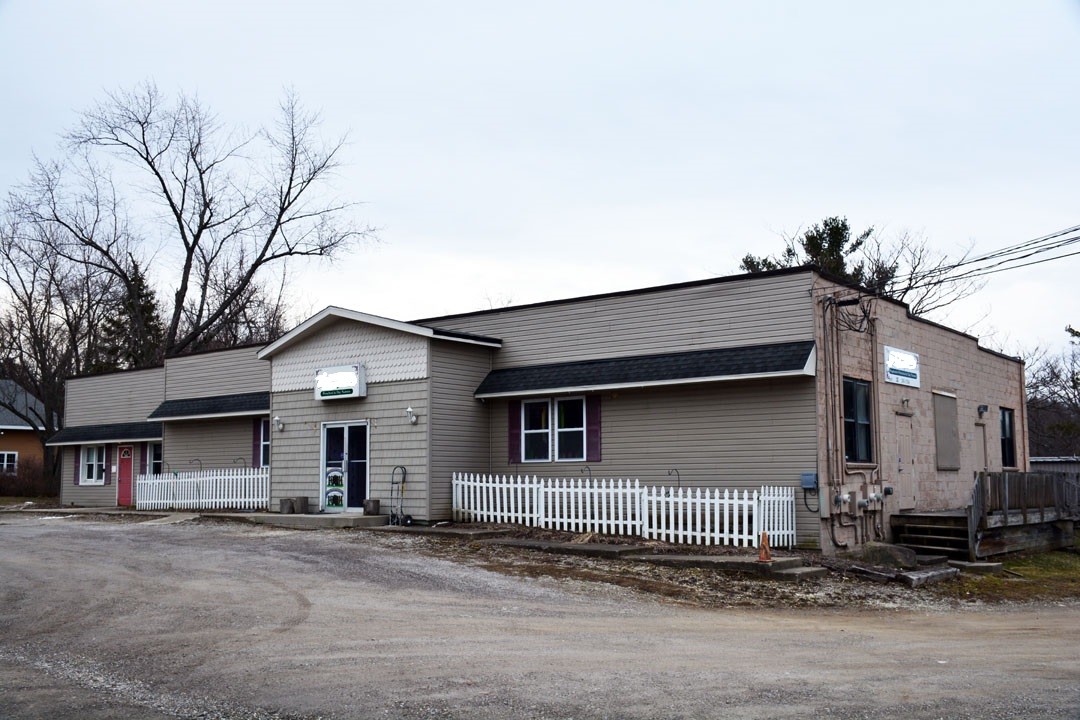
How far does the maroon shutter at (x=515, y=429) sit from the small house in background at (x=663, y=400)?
0.04 metres

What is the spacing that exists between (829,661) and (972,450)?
1592cm

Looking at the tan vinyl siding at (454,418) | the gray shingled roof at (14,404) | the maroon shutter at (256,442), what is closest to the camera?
the tan vinyl siding at (454,418)

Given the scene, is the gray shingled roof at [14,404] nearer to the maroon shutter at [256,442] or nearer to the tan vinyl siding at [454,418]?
the maroon shutter at [256,442]

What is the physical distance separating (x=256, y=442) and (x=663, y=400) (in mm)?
12480

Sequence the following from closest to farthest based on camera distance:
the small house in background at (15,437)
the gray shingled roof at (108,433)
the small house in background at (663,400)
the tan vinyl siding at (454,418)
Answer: the small house in background at (663,400) → the tan vinyl siding at (454,418) → the gray shingled roof at (108,433) → the small house in background at (15,437)

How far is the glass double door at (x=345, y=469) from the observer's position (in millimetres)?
21172

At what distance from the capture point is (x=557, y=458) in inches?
788

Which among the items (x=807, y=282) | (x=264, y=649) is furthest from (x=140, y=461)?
(x=264, y=649)

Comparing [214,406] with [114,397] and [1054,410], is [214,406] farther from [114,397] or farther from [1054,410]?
[1054,410]

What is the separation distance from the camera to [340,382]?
2125 cm

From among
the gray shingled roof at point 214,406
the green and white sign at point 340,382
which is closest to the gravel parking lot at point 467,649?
the green and white sign at point 340,382

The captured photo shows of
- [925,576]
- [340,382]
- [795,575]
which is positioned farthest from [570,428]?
[925,576]

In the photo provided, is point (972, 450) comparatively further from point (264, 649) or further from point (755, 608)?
point (264, 649)

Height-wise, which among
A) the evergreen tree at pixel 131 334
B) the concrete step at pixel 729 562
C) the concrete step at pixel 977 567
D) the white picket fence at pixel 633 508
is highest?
the evergreen tree at pixel 131 334
